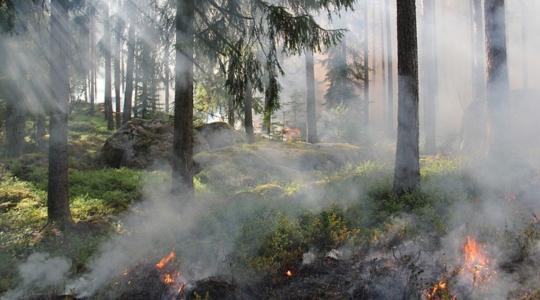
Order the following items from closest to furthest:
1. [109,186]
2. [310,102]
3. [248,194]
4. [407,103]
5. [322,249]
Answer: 1. [322,249]
2. [407,103]
3. [248,194]
4. [109,186]
5. [310,102]

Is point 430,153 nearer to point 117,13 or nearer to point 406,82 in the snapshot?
point 406,82

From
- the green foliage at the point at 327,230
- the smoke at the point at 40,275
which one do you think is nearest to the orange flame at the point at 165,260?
the smoke at the point at 40,275

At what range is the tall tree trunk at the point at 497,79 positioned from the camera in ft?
32.2

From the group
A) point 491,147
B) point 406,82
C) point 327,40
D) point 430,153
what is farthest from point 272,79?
point 430,153

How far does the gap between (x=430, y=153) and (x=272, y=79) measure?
30.7ft

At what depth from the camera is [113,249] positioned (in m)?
7.92

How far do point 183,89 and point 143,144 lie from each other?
289 inches

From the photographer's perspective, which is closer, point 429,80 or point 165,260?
point 165,260

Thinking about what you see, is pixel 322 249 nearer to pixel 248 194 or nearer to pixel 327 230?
pixel 327 230

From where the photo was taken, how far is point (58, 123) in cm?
877

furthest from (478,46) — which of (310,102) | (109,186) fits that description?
(109,186)

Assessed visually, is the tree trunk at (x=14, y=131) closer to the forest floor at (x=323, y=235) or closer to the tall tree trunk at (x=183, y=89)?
the forest floor at (x=323, y=235)

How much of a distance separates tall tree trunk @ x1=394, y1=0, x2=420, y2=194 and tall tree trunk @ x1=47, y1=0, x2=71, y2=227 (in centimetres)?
709

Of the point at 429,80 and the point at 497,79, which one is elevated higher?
the point at 429,80
